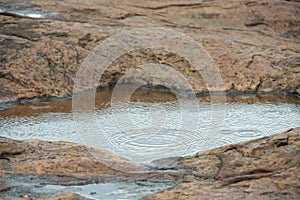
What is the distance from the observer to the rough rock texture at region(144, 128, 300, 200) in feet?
11.7

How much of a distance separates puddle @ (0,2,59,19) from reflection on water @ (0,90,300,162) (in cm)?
179

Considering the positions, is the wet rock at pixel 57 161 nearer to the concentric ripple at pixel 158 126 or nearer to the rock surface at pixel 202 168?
the rock surface at pixel 202 168

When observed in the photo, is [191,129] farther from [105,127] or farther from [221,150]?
[221,150]

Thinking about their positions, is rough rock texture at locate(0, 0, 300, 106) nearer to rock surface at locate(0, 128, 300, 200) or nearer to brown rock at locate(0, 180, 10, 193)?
rock surface at locate(0, 128, 300, 200)

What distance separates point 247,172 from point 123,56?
311 cm

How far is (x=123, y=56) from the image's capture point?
6734 mm

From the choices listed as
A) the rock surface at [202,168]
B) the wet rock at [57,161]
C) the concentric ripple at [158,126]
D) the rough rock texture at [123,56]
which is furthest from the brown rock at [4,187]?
the rough rock texture at [123,56]

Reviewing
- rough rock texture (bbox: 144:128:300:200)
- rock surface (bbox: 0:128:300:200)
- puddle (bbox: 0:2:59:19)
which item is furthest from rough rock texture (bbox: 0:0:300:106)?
rough rock texture (bbox: 144:128:300:200)

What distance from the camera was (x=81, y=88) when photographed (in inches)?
249

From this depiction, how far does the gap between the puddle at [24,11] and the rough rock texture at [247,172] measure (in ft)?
12.9

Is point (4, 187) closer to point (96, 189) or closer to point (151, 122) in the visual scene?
point (96, 189)

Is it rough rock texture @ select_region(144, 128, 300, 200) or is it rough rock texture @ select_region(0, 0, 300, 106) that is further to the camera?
rough rock texture @ select_region(0, 0, 300, 106)

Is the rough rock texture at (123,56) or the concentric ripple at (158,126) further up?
the rough rock texture at (123,56)

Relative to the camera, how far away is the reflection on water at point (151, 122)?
4.94 metres
